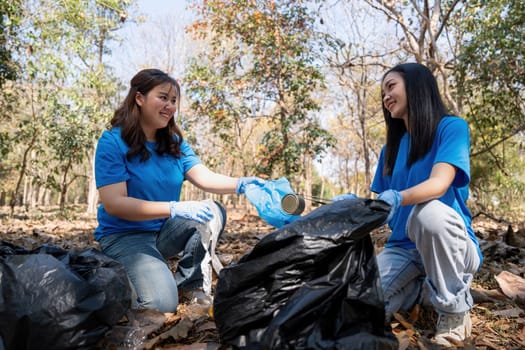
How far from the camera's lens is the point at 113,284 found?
1.55 meters

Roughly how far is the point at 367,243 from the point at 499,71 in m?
5.12

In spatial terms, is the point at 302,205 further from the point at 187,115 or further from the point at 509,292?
the point at 187,115

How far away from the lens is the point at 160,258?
213 cm

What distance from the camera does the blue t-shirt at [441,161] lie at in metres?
1.66

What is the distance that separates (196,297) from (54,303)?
2.95 feet

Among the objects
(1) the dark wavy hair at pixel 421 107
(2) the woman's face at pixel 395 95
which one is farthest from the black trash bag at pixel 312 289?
(2) the woman's face at pixel 395 95

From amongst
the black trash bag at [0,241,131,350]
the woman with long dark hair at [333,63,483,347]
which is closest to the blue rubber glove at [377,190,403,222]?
the woman with long dark hair at [333,63,483,347]

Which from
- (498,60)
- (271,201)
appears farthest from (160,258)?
(498,60)

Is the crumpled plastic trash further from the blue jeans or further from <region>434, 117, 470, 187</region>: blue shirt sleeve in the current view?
<region>434, 117, 470, 187</region>: blue shirt sleeve

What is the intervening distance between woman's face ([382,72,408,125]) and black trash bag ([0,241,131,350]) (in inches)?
53.6

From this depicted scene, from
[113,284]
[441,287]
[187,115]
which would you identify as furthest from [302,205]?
[187,115]

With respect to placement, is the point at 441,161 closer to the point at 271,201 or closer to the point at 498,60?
the point at 271,201

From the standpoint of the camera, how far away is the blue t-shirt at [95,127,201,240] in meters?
2.10

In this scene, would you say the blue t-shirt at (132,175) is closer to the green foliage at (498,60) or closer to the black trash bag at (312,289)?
the black trash bag at (312,289)
